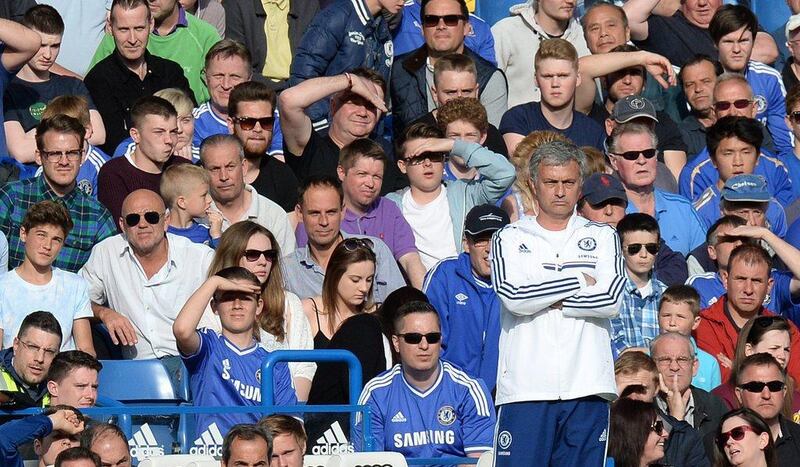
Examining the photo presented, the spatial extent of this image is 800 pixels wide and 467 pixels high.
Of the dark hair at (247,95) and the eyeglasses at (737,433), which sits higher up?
the dark hair at (247,95)

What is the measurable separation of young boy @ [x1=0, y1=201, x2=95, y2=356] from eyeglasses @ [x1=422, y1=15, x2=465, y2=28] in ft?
13.4

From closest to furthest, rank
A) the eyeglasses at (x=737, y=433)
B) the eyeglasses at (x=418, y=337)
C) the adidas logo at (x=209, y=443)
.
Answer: the adidas logo at (x=209, y=443) < the eyeglasses at (x=418, y=337) < the eyeglasses at (x=737, y=433)

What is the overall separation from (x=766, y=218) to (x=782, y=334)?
6.17 feet

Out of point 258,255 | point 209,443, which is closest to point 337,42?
Result: point 258,255

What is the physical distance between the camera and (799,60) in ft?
50.4

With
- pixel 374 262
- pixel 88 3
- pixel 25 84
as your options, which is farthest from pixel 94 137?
pixel 374 262

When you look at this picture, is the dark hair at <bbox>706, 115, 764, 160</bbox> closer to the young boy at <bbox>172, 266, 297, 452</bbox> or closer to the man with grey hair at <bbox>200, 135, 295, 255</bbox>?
the man with grey hair at <bbox>200, 135, 295, 255</bbox>

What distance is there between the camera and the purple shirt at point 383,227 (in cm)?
1162

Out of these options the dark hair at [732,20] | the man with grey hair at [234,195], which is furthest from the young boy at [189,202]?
→ the dark hair at [732,20]

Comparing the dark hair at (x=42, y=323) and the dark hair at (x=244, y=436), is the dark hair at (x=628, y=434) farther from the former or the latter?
the dark hair at (x=42, y=323)

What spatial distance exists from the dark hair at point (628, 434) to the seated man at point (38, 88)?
14.5 ft

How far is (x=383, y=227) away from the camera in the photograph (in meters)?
11.7

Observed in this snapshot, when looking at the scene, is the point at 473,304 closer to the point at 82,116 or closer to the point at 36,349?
the point at 36,349

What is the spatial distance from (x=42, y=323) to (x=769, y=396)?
4219 mm
